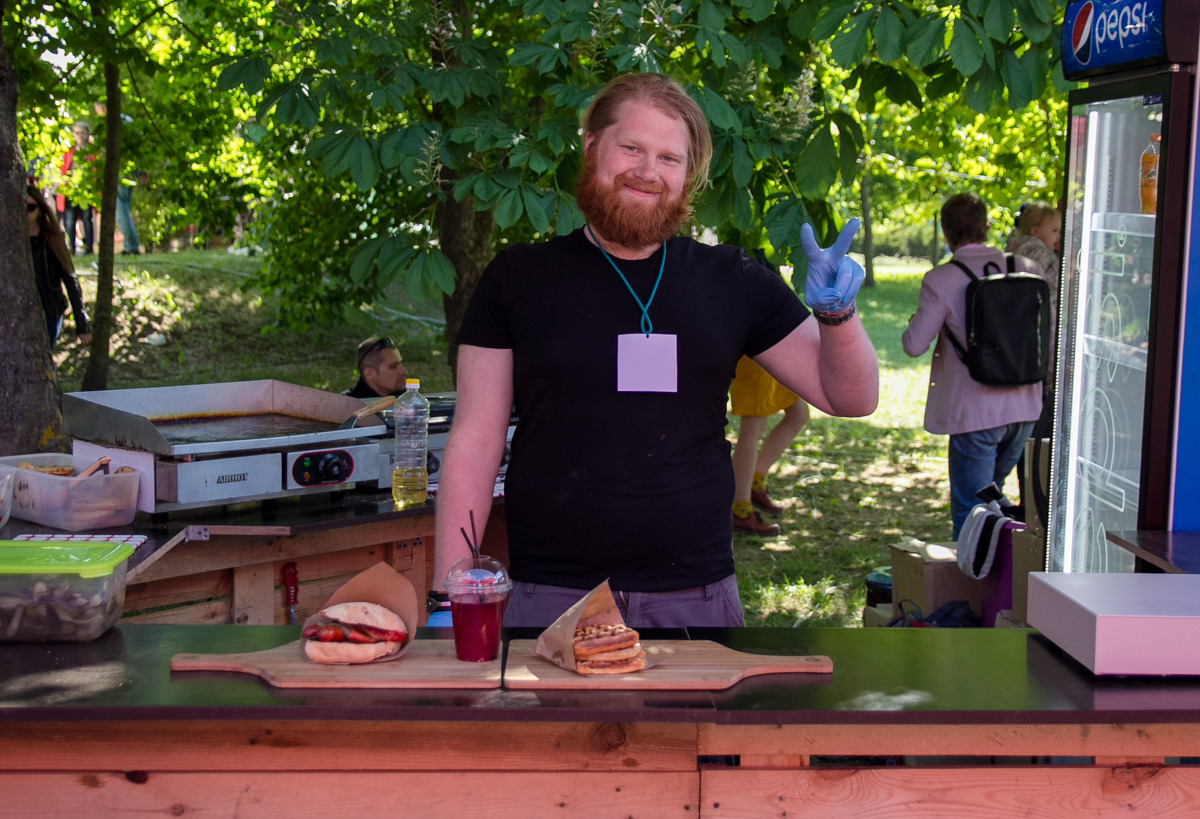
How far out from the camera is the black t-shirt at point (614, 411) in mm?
2229

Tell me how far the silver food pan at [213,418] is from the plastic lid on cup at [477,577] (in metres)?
1.58

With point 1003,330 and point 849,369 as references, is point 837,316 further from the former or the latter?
point 1003,330

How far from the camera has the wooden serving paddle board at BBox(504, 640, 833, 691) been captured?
5.86 feet

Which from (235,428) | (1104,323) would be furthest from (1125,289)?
(235,428)

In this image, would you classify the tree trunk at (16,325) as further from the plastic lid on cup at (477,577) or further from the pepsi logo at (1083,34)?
the pepsi logo at (1083,34)

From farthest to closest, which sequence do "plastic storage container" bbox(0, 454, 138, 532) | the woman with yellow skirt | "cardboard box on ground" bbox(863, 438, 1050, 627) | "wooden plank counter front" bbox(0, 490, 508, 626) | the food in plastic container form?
the woman with yellow skirt < "cardboard box on ground" bbox(863, 438, 1050, 627) < "wooden plank counter front" bbox(0, 490, 508, 626) < "plastic storage container" bbox(0, 454, 138, 532) < the food in plastic container

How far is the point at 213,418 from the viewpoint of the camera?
3707mm

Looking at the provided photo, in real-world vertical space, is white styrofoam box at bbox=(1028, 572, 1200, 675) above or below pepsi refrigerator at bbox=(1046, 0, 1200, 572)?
below

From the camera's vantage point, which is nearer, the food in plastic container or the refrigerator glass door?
the food in plastic container

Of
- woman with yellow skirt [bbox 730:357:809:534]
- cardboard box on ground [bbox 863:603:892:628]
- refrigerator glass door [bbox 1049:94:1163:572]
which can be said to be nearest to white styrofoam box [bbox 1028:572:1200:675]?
refrigerator glass door [bbox 1049:94:1163:572]

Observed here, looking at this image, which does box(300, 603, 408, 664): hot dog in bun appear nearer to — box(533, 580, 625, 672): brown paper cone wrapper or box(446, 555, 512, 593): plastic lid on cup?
box(446, 555, 512, 593): plastic lid on cup

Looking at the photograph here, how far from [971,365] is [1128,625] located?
11.6 feet

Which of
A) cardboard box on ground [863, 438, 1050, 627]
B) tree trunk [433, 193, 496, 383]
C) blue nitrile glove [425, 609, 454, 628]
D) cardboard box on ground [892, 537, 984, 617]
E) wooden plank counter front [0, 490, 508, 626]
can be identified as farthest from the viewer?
tree trunk [433, 193, 496, 383]

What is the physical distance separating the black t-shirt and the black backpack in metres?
3.11
